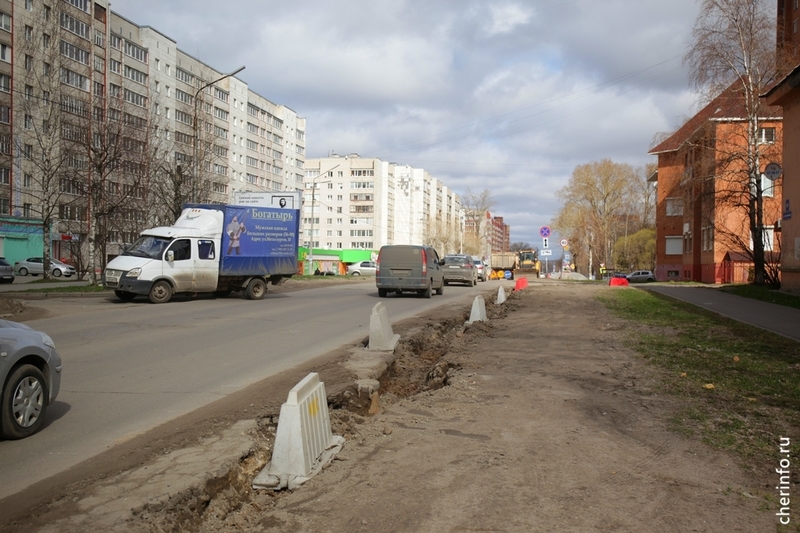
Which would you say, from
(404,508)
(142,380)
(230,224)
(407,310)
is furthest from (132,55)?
(404,508)

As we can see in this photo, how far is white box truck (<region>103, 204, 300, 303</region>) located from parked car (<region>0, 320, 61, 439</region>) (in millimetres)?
14019

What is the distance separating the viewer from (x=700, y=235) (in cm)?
5003

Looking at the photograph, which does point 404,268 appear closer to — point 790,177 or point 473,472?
point 790,177

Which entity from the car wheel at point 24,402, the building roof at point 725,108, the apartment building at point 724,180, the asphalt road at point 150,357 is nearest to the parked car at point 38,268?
the asphalt road at point 150,357

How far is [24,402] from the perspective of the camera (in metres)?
5.60

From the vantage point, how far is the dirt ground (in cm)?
374

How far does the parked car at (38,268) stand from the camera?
46.7 m

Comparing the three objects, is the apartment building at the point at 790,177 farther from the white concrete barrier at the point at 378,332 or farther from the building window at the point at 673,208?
the building window at the point at 673,208

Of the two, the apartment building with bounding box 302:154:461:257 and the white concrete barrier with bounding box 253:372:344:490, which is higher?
the apartment building with bounding box 302:154:461:257

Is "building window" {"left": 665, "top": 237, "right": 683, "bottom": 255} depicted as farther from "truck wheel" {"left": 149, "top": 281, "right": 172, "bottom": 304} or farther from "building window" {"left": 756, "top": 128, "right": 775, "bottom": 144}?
"truck wheel" {"left": 149, "top": 281, "right": 172, "bottom": 304}

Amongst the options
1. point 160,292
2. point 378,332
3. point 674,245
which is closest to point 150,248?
Result: point 160,292

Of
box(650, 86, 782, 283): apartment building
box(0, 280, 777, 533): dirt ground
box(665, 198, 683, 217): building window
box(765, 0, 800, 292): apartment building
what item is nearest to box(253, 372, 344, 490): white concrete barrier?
box(0, 280, 777, 533): dirt ground

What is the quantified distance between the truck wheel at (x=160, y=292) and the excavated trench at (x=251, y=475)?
1156 cm

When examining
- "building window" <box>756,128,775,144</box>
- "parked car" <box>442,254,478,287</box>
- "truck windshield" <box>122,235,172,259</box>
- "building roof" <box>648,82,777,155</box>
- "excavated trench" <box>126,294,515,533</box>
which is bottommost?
"excavated trench" <box>126,294,515,533</box>
